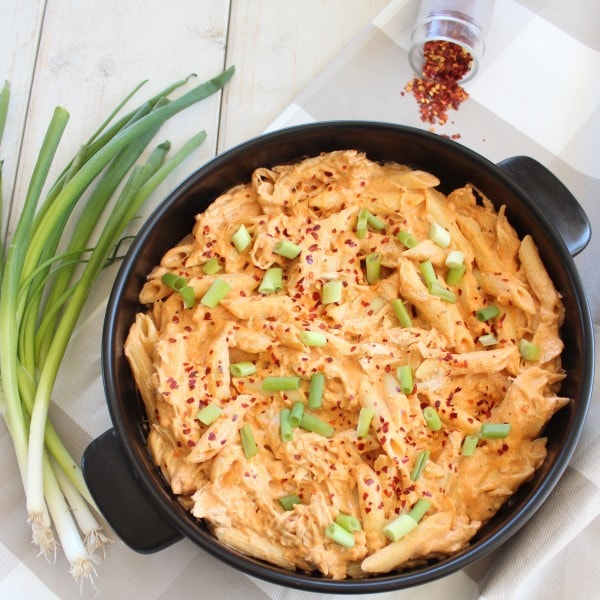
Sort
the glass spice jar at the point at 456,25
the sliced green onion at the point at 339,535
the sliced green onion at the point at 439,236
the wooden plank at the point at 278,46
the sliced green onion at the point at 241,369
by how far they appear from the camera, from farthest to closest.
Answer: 1. the wooden plank at the point at 278,46
2. the glass spice jar at the point at 456,25
3. the sliced green onion at the point at 439,236
4. the sliced green onion at the point at 241,369
5. the sliced green onion at the point at 339,535

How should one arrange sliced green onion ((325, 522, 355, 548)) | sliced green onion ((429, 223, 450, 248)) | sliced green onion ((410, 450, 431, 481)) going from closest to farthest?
sliced green onion ((325, 522, 355, 548)) < sliced green onion ((410, 450, 431, 481)) < sliced green onion ((429, 223, 450, 248))

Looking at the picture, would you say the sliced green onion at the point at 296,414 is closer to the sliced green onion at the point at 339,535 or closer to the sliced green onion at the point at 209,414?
the sliced green onion at the point at 209,414

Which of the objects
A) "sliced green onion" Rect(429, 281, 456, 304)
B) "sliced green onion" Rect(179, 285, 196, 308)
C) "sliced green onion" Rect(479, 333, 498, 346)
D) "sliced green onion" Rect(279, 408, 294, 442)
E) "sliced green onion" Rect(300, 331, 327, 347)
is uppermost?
"sliced green onion" Rect(179, 285, 196, 308)

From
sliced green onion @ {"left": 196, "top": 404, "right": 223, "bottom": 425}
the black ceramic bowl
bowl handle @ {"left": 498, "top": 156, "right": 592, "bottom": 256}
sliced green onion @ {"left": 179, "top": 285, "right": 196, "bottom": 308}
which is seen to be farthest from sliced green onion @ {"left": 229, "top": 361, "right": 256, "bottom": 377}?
bowl handle @ {"left": 498, "top": 156, "right": 592, "bottom": 256}

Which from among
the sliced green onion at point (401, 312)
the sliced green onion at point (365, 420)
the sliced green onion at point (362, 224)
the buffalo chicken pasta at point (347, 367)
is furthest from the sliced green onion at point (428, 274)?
the sliced green onion at point (365, 420)

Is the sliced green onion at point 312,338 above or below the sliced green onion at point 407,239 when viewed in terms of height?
below

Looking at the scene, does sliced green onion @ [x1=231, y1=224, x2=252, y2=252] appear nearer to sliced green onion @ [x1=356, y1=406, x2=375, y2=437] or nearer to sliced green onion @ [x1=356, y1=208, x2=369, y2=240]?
sliced green onion @ [x1=356, y1=208, x2=369, y2=240]

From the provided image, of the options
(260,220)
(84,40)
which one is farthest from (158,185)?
(84,40)
